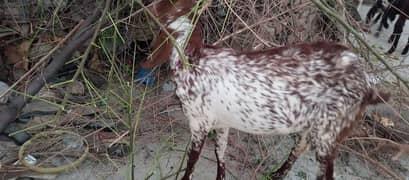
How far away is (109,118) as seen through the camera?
3025 millimetres

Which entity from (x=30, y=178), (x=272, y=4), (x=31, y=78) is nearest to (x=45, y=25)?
(x=31, y=78)

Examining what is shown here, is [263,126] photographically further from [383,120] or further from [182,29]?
[383,120]

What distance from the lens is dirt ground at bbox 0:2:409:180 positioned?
264 cm

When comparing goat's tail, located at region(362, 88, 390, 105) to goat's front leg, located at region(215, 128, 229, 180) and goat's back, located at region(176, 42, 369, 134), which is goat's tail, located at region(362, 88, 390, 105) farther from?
goat's front leg, located at region(215, 128, 229, 180)

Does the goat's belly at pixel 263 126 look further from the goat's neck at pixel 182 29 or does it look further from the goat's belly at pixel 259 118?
the goat's neck at pixel 182 29

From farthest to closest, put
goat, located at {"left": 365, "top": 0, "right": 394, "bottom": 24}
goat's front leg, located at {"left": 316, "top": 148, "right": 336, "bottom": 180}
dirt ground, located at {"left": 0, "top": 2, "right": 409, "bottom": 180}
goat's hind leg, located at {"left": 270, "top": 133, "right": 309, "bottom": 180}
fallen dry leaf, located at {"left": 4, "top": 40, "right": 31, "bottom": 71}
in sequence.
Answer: goat, located at {"left": 365, "top": 0, "right": 394, "bottom": 24}, fallen dry leaf, located at {"left": 4, "top": 40, "right": 31, "bottom": 71}, dirt ground, located at {"left": 0, "top": 2, "right": 409, "bottom": 180}, goat's hind leg, located at {"left": 270, "top": 133, "right": 309, "bottom": 180}, goat's front leg, located at {"left": 316, "top": 148, "right": 336, "bottom": 180}

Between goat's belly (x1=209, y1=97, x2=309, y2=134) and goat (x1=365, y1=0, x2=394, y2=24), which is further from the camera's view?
goat (x1=365, y1=0, x2=394, y2=24)

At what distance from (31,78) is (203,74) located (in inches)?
59.6

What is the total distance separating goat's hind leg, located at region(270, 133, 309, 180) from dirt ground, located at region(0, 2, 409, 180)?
0.53 feet

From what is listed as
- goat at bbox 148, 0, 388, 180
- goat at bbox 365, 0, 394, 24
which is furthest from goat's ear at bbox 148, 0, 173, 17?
goat at bbox 365, 0, 394, 24

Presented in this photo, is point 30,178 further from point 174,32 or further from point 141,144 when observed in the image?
point 174,32

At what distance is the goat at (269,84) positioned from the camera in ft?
6.35

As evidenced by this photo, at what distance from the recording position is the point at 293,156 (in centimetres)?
235

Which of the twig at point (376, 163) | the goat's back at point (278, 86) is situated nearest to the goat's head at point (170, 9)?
the goat's back at point (278, 86)
